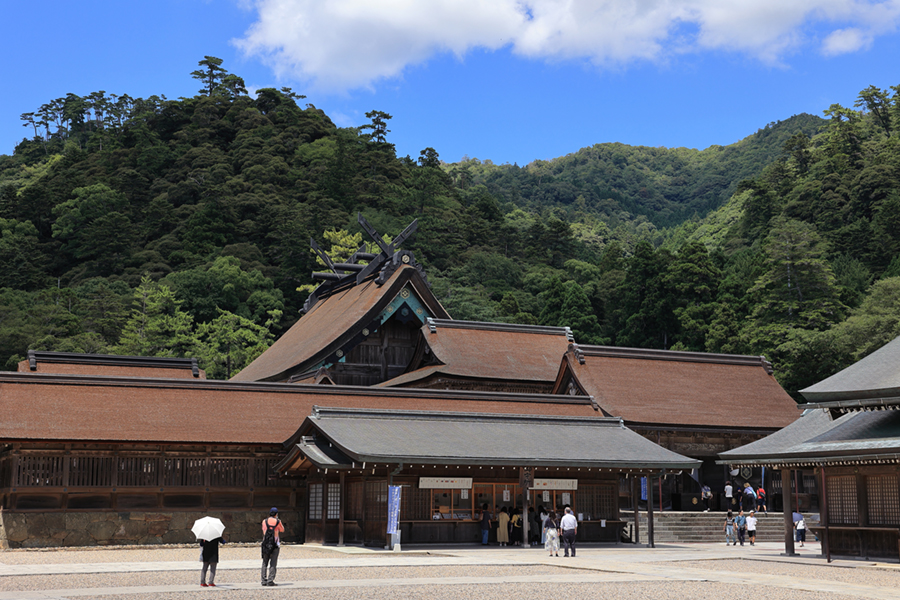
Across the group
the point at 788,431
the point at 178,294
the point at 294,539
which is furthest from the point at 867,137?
the point at 294,539

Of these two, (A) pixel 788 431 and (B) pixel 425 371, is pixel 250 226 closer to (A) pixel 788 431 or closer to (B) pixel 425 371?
(B) pixel 425 371

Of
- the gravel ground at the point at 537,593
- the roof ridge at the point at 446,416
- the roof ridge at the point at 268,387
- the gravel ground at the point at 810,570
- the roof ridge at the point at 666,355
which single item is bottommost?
the gravel ground at the point at 810,570

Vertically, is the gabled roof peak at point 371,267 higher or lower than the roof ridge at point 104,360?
higher

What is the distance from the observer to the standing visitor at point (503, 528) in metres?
22.8

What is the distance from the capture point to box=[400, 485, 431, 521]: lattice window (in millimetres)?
22312

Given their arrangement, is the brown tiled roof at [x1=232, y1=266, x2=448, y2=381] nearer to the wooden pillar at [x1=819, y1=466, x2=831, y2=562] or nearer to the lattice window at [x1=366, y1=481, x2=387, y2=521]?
the lattice window at [x1=366, y1=481, x2=387, y2=521]

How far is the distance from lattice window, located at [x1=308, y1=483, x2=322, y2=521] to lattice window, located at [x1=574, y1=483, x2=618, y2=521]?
6.95m

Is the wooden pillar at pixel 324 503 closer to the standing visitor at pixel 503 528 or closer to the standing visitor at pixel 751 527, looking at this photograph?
the standing visitor at pixel 503 528

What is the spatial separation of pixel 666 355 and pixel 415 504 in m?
15.1

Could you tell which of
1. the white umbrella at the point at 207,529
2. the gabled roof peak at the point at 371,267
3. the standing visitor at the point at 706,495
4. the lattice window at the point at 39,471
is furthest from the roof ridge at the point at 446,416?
the gabled roof peak at the point at 371,267

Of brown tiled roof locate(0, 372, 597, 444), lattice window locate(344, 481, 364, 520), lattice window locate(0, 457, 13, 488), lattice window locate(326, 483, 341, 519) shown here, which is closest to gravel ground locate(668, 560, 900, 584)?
lattice window locate(344, 481, 364, 520)

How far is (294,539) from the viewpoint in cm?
2428

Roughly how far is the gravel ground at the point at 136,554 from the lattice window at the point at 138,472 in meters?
1.69

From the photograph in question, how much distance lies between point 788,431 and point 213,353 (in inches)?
1387
